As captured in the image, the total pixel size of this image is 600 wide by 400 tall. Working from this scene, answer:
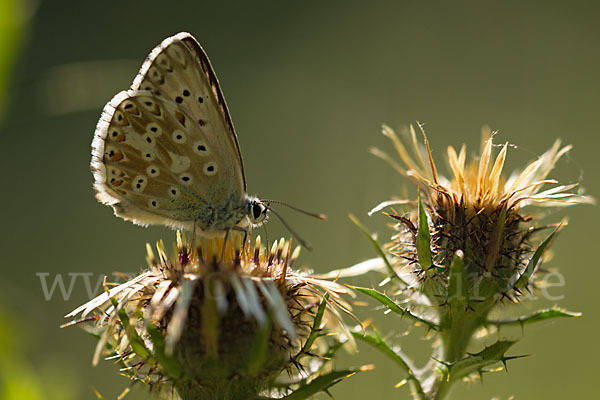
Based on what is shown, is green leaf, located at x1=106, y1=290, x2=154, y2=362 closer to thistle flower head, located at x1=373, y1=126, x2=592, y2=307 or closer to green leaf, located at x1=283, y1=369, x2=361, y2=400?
green leaf, located at x1=283, y1=369, x2=361, y2=400

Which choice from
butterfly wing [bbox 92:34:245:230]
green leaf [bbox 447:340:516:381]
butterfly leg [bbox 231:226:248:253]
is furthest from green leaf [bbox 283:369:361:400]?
butterfly wing [bbox 92:34:245:230]

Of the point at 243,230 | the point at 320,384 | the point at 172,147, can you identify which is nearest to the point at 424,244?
the point at 320,384

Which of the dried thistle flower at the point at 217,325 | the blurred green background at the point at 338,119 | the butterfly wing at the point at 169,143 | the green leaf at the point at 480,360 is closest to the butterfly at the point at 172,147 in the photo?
the butterfly wing at the point at 169,143

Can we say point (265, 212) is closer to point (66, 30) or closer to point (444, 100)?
point (444, 100)

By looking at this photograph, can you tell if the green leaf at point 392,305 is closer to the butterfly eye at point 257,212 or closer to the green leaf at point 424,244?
the green leaf at point 424,244

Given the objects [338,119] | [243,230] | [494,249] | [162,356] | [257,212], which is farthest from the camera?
[338,119]

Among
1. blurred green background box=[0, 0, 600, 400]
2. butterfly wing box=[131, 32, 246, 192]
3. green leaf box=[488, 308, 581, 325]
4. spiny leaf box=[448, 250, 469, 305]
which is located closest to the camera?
spiny leaf box=[448, 250, 469, 305]

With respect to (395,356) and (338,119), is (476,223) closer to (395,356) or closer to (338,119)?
(395,356)
